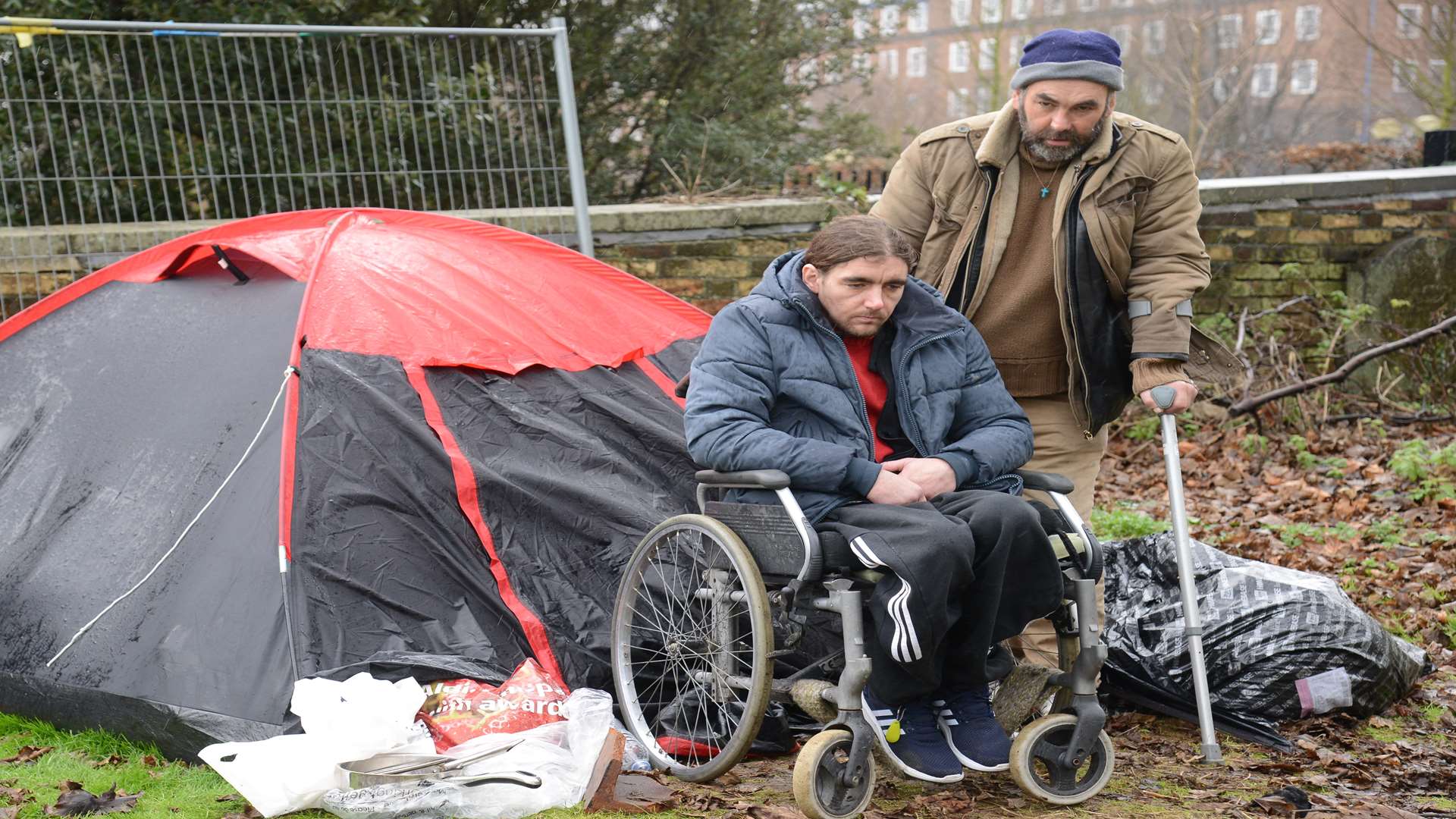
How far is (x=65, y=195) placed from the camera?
6297 mm

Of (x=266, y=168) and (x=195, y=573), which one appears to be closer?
(x=195, y=573)

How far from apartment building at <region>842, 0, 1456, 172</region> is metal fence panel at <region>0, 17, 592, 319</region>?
1072 centimetres

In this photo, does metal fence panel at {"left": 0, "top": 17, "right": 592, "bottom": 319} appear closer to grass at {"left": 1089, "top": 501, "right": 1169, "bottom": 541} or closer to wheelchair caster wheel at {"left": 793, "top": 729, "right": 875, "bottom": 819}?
grass at {"left": 1089, "top": 501, "right": 1169, "bottom": 541}

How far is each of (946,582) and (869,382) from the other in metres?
0.72

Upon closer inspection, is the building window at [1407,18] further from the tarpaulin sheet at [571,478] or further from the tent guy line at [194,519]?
the tent guy line at [194,519]

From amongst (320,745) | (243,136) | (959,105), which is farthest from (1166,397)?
(959,105)

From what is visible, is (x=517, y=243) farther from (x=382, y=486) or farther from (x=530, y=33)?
(x=530, y=33)

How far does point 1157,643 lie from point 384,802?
2.13 meters

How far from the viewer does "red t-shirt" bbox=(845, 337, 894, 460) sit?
338 centimetres

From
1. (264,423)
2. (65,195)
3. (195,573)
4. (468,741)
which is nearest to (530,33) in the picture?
(65,195)

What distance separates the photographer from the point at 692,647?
3.41 m

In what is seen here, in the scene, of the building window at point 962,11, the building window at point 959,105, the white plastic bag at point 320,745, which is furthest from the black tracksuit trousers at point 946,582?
the building window at point 962,11

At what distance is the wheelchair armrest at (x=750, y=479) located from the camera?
9.94 ft

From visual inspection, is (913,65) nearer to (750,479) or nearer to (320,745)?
(750,479)
